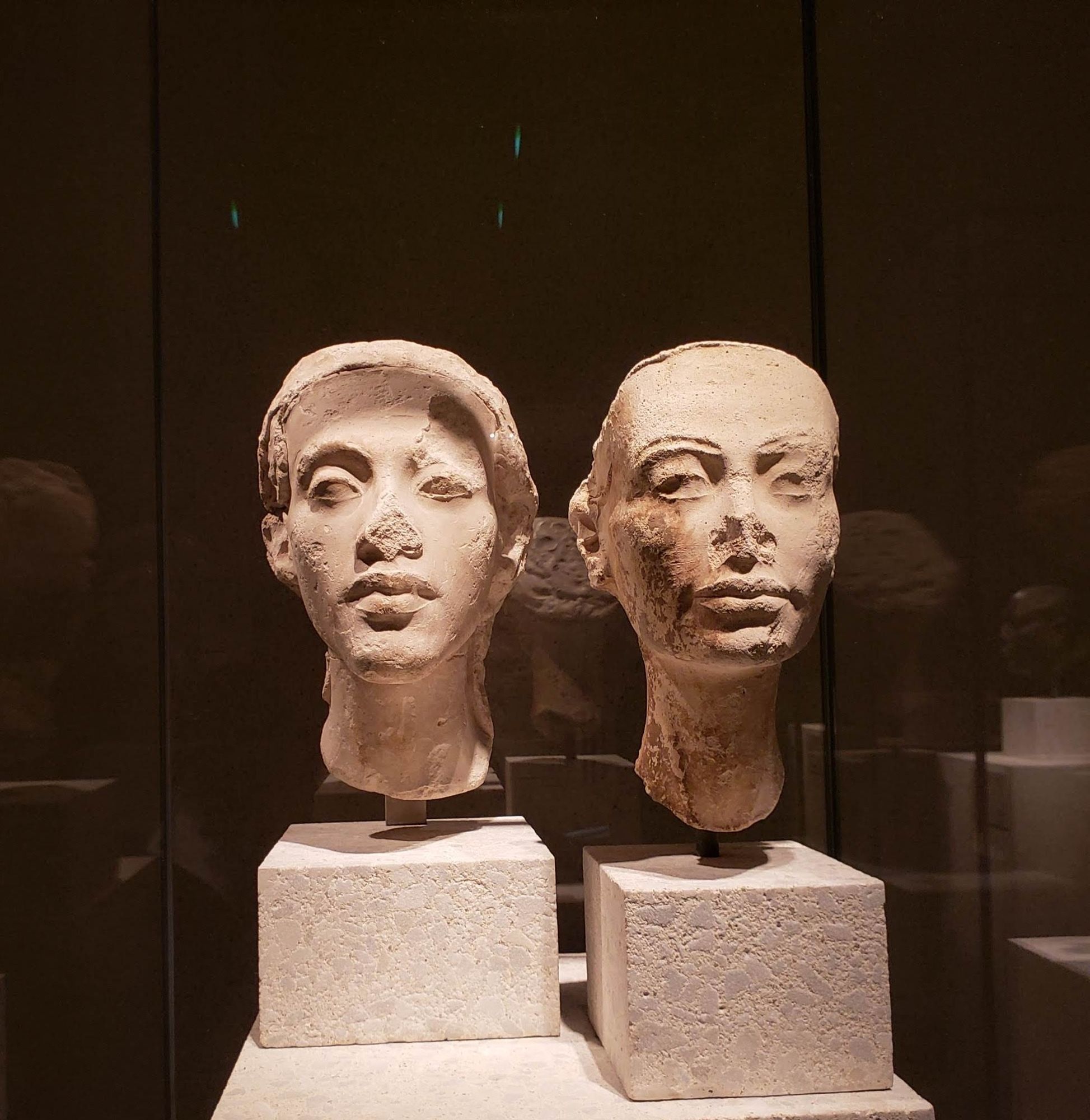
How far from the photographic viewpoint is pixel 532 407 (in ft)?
11.6

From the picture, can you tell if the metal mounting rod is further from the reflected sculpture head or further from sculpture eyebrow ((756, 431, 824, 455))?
the reflected sculpture head

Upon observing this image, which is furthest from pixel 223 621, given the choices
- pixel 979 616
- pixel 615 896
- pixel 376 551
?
pixel 979 616

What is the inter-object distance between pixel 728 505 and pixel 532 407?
1.19 m

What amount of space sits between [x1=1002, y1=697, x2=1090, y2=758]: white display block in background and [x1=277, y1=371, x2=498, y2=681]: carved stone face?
124 centimetres

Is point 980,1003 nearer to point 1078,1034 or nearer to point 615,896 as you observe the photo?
point 1078,1034

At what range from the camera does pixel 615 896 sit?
2447 millimetres

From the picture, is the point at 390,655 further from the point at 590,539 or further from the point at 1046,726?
the point at 1046,726

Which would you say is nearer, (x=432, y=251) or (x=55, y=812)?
(x=55, y=812)

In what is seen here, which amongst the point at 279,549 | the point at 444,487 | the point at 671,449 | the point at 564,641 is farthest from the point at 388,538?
the point at 564,641

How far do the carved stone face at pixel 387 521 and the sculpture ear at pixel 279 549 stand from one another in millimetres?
87

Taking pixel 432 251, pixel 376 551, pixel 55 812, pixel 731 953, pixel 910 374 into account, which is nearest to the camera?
pixel 731 953

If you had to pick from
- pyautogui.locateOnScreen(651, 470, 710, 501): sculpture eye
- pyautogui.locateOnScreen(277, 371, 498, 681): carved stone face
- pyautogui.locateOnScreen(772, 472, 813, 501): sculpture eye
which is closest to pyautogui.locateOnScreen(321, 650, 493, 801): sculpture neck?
pyautogui.locateOnScreen(277, 371, 498, 681): carved stone face

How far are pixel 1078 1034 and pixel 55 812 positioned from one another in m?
2.29

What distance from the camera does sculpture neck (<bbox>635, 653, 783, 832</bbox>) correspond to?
2.59 metres
